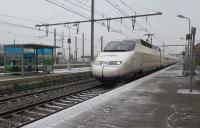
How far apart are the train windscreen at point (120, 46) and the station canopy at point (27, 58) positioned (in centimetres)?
616

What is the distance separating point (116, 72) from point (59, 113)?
7.42m

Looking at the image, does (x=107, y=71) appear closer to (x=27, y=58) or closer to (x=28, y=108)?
(x=28, y=108)

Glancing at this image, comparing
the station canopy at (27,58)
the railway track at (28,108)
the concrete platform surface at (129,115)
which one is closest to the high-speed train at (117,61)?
the railway track at (28,108)

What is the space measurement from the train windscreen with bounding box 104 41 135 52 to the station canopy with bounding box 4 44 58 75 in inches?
243

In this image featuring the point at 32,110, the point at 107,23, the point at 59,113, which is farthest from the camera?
the point at 107,23

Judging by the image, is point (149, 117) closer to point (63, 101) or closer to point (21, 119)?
point (21, 119)

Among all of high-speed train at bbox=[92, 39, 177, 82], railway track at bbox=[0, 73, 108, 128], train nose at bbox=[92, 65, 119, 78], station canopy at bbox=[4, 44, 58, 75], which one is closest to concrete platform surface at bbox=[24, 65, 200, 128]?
railway track at bbox=[0, 73, 108, 128]

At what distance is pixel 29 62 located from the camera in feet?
71.3

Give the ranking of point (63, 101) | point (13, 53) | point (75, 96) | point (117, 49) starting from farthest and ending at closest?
1. point (13, 53)
2. point (117, 49)
3. point (75, 96)
4. point (63, 101)

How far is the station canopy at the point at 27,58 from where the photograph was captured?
20.5 m

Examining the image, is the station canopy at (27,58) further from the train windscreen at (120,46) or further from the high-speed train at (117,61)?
the high-speed train at (117,61)

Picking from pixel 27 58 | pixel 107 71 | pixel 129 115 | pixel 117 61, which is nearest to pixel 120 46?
pixel 117 61

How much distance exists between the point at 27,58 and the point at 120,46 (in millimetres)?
7842

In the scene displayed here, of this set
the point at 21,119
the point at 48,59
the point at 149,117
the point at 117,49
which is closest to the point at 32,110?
the point at 21,119
